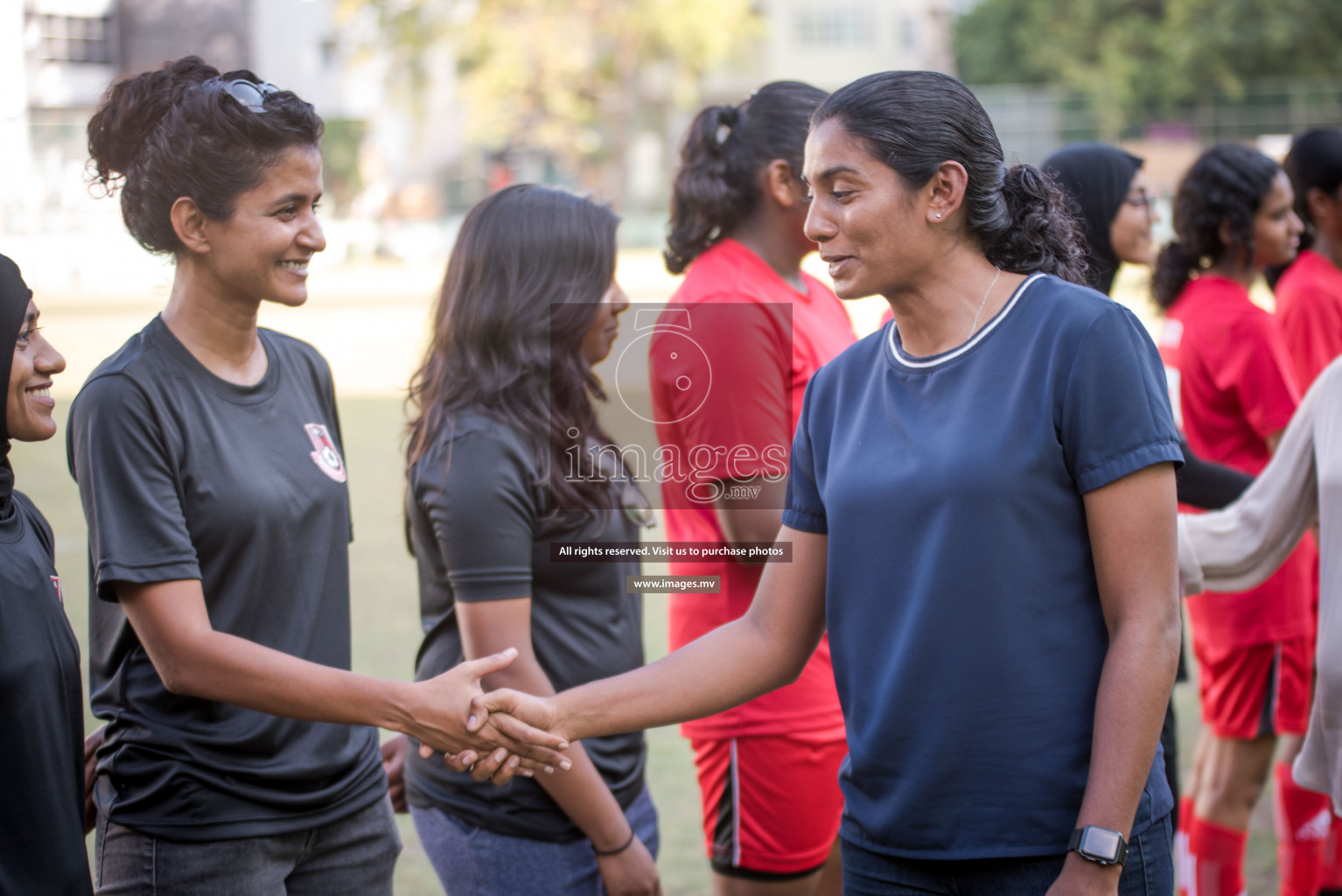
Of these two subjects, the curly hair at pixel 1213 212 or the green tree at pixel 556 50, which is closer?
the curly hair at pixel 1213 212

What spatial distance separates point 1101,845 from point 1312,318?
3316mm

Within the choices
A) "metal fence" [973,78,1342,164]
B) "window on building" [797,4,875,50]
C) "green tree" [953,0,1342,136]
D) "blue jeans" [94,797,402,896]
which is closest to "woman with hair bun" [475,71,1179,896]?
"blue jeans" [94,797,402,896]

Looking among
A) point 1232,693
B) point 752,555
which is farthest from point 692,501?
point 1232,693

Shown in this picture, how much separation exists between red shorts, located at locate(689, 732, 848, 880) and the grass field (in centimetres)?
135

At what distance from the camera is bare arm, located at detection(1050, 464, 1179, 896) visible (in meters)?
1.70

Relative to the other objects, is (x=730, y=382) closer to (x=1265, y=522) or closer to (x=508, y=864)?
(x=508, y=864)

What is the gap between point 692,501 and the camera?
8.99ft

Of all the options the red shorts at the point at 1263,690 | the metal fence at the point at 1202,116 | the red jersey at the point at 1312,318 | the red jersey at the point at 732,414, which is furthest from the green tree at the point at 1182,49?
the red jersey at the point at 732,414

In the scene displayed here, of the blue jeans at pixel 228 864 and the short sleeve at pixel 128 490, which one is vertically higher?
the short sleeve at pixel 128 490

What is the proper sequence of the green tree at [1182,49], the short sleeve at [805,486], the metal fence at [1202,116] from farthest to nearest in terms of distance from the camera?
the green tree at [1182,49], the metal fence at [1202,116], the short sleeve at [805,486]

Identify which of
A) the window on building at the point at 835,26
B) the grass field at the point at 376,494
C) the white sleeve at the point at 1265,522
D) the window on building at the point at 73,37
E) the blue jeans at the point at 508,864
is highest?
the window on building at the point at 835,26

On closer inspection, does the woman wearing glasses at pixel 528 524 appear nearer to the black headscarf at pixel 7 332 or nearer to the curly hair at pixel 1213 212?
the black headscarf at pixel 7 332

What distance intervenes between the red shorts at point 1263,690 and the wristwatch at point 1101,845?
7.53 ft

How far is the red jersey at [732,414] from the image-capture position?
8.48ft
